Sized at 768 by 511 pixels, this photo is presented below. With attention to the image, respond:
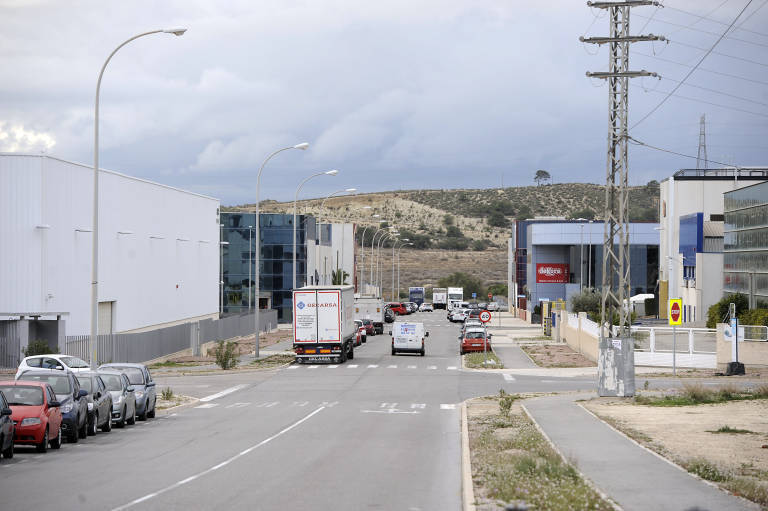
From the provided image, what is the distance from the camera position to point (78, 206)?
4925cm

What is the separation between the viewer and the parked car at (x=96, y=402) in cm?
2255

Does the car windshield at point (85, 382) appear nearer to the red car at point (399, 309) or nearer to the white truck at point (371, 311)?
the white truck at point (371, 311)

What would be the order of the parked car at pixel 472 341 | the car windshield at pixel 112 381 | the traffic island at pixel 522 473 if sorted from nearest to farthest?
the traffic island at pixel 522 473 → the car windshield at pixel 112 381 → the parked car at pixel 472 341

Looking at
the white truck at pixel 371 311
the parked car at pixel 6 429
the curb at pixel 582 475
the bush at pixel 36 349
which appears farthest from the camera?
the white truck at pixel 371 311

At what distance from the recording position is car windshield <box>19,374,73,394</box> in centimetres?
2142

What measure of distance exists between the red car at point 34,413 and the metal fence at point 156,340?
15.1 metres

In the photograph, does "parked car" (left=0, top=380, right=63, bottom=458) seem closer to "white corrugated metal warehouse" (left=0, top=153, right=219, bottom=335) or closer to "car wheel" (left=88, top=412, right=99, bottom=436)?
"car wheel" (left=88, top=412, right=99, bottom=436)

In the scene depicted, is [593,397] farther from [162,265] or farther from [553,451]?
[162,265]

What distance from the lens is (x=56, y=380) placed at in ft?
71.7

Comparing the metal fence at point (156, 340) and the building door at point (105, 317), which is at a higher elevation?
the building door at point (105, 317)

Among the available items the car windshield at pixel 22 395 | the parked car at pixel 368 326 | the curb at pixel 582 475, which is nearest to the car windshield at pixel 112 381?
the car windshield at pixel 22 395

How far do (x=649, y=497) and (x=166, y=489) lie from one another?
696 centimetres

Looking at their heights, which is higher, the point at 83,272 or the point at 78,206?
the point at 78,206

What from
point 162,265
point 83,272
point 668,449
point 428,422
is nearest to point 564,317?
point 162,265
